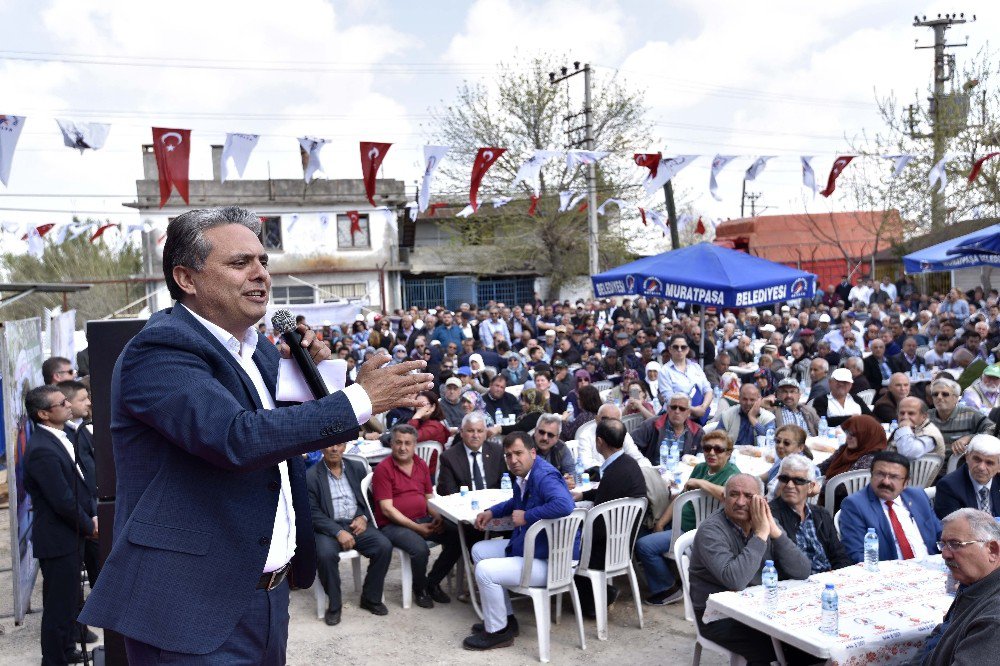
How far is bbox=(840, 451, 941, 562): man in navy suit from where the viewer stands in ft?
15.5

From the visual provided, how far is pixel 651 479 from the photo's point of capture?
609 centimetres

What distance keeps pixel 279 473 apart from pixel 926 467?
5.87m

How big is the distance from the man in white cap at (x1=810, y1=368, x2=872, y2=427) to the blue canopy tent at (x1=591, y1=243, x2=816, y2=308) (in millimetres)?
1578

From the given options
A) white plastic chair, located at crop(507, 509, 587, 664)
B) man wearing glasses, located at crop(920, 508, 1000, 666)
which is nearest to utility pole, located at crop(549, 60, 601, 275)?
white plastic chair, located at crop(507, 509, 587, 664)

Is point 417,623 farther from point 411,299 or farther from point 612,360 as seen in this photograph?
point 411,299

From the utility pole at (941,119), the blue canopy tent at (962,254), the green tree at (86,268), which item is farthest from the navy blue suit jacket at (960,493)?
the green tree at (86,268)

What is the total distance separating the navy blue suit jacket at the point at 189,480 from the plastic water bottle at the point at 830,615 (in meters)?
2.61

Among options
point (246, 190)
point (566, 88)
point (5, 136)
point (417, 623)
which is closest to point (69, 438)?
point (417, 623)

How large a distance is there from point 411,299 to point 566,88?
1090cm

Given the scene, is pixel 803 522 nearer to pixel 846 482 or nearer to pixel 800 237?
pixel 846 482

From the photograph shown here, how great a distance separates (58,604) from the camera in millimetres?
5043

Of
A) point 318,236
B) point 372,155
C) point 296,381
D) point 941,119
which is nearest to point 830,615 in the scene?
point 296,381

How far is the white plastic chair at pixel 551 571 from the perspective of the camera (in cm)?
528

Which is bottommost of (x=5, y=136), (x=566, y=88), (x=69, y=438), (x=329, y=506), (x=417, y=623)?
(x=417, y=623)
